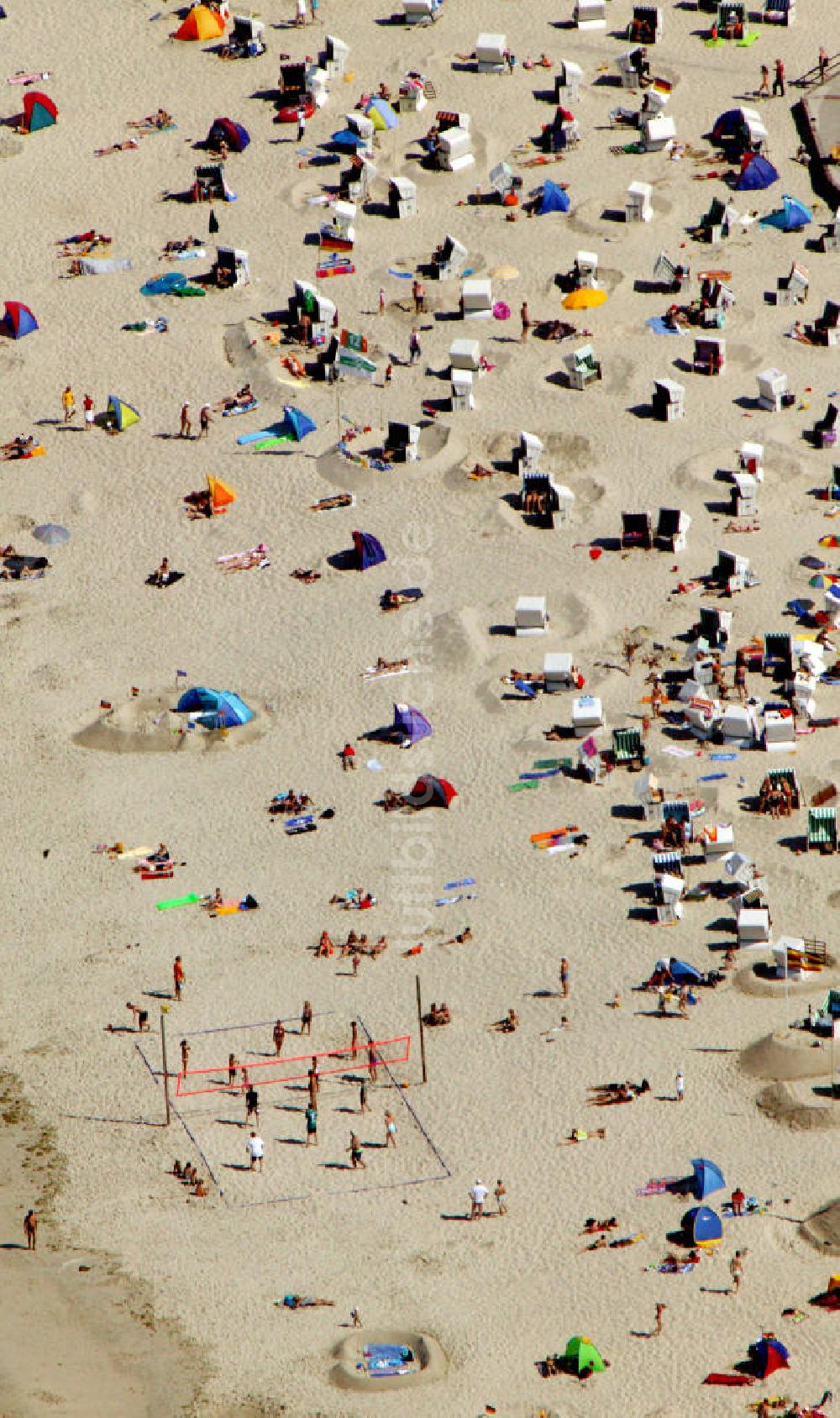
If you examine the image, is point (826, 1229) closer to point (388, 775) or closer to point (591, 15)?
point (388, 775)

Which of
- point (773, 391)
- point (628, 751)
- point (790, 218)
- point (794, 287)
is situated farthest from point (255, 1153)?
point (790, 218)

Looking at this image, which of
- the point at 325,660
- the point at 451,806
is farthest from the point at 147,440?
the point at 451,806

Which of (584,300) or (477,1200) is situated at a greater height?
(584,300)

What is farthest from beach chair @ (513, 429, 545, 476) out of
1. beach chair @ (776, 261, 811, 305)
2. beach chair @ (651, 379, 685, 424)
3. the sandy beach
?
beach chair @ (776, 261, 811, 305)

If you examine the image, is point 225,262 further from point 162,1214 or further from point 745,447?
point 162,1214

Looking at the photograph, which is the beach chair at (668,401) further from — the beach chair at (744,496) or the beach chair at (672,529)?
the beach chair at (672,529)
